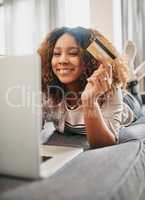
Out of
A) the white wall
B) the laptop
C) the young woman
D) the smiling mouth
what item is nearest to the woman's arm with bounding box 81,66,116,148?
the young woman

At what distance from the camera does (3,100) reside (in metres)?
0.53

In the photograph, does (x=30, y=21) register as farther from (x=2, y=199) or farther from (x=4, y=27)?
(x=2, y=199)

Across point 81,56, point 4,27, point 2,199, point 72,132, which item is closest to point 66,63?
point 81,56

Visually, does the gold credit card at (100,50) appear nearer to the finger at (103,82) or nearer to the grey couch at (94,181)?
the finger at (103,82)

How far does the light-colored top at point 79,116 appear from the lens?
86 centimetres

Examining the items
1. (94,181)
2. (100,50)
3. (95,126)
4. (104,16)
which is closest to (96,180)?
(94,181)

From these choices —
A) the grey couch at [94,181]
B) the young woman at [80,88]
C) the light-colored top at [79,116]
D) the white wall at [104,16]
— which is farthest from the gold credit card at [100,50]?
the white wall at [104,16]

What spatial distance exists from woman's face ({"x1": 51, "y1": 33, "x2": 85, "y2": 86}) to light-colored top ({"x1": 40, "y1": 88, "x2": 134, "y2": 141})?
103 millimetres

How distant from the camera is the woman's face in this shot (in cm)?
86

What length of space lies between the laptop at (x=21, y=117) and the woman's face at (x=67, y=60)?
0.36m

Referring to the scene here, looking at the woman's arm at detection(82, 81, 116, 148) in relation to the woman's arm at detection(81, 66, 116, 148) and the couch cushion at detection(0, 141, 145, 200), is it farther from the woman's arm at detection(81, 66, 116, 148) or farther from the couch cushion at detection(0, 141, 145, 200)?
the couch cushion at detection(0, 141, 145, 200)

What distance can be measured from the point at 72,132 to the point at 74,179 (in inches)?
17.4

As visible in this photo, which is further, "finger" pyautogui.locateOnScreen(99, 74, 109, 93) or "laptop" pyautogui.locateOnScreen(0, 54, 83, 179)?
"finger" pyautogui.locateOnScreen(99, 74, 109, 93)

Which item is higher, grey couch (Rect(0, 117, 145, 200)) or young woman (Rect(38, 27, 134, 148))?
young woman (Rect(38, 27, 134, 148))
